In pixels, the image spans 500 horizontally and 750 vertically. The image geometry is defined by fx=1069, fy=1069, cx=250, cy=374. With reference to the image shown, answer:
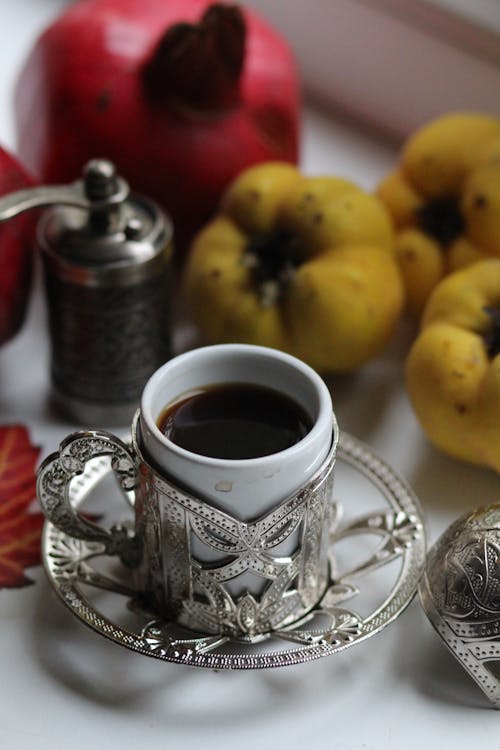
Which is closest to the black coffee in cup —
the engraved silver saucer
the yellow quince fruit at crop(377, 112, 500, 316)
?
the engraved silver saucer

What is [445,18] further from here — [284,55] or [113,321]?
[113,321]

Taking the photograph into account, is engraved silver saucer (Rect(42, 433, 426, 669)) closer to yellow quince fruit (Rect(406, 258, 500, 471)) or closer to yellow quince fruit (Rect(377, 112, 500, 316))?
yellow quince fruit (Rect(406, 258, 500, 471))

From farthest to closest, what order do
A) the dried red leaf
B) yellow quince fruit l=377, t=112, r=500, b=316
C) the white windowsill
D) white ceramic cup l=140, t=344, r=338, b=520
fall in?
the white windowsill < yellow quince fruit l=377, t=112, r=500, b=316 < the dried red leaf < white ceramic cup l=140, t=344, r=338, b=520

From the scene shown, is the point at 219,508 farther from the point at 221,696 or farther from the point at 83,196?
the point at 83,196

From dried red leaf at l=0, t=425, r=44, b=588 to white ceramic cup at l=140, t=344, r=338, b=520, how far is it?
6.0 inches

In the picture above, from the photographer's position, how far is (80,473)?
1.95 feet

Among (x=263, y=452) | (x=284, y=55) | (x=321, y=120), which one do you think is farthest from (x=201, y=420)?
(x=321, y=120)

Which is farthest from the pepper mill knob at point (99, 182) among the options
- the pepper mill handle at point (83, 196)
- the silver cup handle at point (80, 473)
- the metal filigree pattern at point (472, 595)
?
the metal filigree pattern at point (472, 595)

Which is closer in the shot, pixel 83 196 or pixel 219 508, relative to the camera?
pixel 219 508

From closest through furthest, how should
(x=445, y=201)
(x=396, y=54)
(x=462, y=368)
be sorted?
(x=462, y=368) < (x=445, y=201) < (x=396, y=54)

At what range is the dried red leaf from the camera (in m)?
0.67

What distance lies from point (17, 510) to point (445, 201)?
40cm

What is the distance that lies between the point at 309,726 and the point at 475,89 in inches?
25.9

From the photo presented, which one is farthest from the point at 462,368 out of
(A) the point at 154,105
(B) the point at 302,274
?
(A) the point at 154,105
